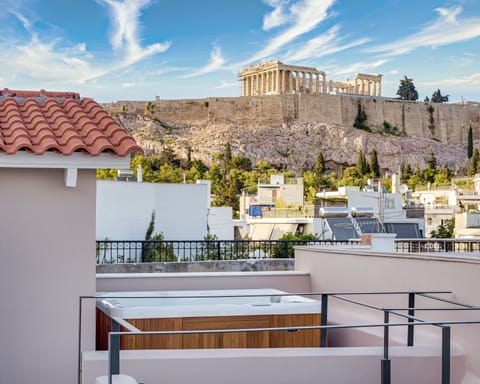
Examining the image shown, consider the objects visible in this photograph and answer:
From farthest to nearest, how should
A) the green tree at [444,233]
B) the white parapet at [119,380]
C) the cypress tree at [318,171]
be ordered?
the cypress tree at [318,171] < the green tree at [444,233] < the white parapet at [119,380]

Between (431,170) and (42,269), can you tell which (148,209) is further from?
(431,170)

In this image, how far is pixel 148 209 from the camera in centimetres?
1988

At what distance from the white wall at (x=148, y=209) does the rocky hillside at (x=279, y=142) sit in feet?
190

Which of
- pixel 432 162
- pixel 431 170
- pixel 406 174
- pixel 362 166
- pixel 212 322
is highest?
pixel 432 162

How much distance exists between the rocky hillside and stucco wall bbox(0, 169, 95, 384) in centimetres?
7243

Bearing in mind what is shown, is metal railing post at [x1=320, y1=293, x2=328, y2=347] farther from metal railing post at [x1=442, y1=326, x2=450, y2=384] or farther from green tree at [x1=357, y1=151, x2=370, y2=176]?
green tree at [x1=357, y1=151, x2=370, y2=176]

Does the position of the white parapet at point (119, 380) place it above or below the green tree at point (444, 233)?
above

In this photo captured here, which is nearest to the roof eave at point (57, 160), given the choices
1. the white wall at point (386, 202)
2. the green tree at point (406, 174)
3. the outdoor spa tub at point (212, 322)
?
the outdoor spa tub at point (212, 322)

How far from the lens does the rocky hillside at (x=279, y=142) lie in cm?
8088

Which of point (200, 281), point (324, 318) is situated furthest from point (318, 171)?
point (324, 318)

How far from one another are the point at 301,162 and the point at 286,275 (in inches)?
2884

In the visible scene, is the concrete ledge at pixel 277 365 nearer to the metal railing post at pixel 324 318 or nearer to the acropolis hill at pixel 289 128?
the metal railing post at pixel 324 318

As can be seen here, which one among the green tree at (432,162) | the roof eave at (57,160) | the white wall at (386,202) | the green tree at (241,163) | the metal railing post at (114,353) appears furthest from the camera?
the green tree at (432,162)

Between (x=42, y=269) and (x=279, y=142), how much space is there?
78.1 m
